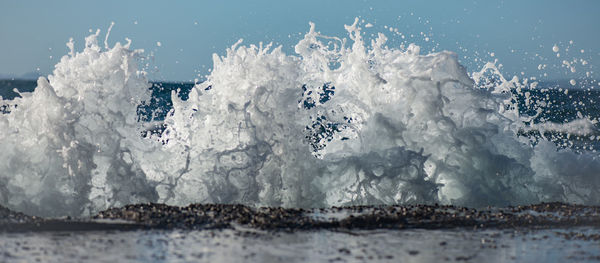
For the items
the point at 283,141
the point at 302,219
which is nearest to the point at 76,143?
the point at 283,141

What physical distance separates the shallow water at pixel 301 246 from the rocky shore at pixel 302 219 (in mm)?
226

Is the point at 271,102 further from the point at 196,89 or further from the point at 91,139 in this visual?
the point at 91,139

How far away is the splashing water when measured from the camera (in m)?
7.46

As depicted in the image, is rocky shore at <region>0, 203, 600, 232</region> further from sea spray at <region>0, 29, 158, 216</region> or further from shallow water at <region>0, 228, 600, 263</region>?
sea spray at <region>0, 29, 158, 216</region>

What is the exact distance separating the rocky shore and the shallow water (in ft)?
0.74

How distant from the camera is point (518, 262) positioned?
4.68m

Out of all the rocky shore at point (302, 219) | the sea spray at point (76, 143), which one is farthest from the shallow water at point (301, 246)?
the sea spray at point (76, 143)

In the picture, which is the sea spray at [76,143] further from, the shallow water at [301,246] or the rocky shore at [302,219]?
the shallow water at [301,246]

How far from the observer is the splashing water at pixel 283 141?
7.46 meters

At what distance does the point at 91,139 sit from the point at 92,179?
468 millimetres

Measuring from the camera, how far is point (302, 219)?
620 centimetres

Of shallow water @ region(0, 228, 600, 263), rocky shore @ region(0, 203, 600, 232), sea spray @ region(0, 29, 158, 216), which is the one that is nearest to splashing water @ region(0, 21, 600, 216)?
sea spray @ region(0, 29, 158, 216)

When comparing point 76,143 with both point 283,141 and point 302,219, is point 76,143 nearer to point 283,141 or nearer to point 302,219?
point 283,141

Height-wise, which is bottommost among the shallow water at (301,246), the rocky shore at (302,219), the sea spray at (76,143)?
the shallow water at (301,246)
